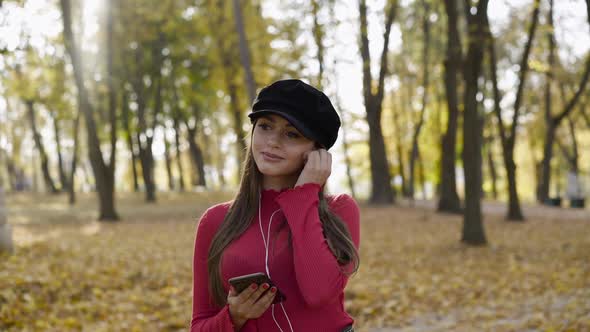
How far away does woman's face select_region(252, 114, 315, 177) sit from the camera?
7.93 feet

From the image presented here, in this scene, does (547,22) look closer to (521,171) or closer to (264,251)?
(264,251)

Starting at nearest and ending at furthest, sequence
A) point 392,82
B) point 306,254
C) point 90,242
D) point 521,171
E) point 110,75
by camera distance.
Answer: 1. point 306,254
2. point 90,242
3. point 110,75
4. point 392,82
5. point 521,171

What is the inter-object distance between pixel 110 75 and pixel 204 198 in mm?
11032

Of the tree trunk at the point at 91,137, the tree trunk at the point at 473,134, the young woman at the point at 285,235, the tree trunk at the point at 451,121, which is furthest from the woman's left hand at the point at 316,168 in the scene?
the tree trunk at the point at 91,137

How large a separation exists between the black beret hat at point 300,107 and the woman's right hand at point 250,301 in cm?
65

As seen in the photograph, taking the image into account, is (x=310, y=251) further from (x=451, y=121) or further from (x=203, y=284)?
(x=451, y=121)

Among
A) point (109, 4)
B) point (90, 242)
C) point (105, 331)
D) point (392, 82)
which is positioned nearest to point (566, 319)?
point (105, 331)

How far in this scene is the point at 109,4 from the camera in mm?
19000

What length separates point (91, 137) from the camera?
56.9 ft

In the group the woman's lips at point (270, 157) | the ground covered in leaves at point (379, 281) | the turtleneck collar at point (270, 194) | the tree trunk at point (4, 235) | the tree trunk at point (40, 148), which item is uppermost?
the tree trunk at point (40, 148)

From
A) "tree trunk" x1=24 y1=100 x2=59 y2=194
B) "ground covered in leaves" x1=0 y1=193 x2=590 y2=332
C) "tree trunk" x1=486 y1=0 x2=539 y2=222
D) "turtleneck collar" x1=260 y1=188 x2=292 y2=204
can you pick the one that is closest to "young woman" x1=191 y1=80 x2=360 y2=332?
"turtleneck collar" x1=260 y1=188 x2=292 y2=204

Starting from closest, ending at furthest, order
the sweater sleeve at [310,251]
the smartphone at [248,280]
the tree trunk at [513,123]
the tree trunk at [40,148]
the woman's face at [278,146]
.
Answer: the smartphone at [248,280], the sweater sleeve at [310,251], the woman's face at [278,146], the tree trunk at [513,123], the tree trunk at [40,148]

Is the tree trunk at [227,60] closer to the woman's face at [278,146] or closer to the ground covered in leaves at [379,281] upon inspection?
the ground covered in leaves at [379,281]

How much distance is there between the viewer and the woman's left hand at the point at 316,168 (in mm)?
2376
